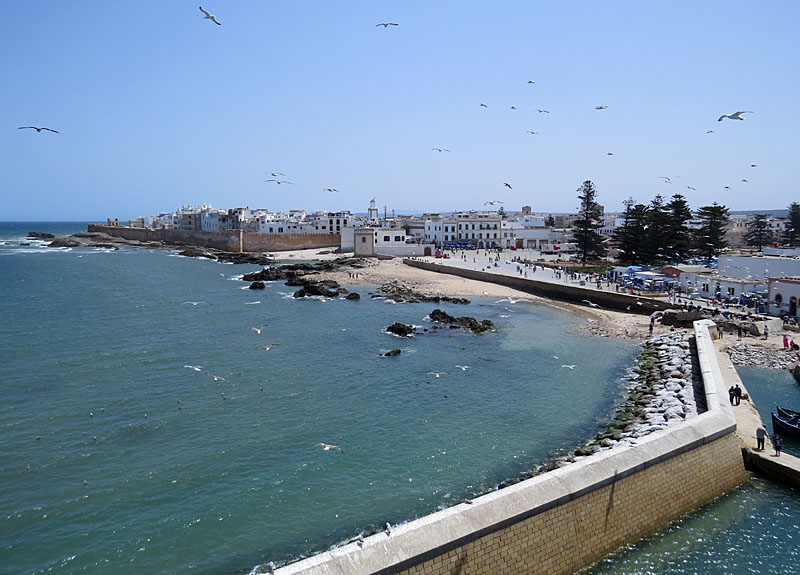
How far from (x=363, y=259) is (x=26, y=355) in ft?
126

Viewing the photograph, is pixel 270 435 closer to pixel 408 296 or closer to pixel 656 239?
pixel 408 296

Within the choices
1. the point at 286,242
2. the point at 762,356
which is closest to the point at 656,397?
the point at 762,356

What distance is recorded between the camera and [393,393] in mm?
16641

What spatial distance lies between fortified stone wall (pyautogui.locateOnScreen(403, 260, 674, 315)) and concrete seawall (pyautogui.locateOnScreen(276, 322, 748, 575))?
18.0m

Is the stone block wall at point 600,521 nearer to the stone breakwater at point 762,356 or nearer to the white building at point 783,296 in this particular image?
the stone breakwater at point 762,356

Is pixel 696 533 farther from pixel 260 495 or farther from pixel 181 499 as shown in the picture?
pixel 181 499

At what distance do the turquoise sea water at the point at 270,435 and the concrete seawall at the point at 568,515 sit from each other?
48 centimetres

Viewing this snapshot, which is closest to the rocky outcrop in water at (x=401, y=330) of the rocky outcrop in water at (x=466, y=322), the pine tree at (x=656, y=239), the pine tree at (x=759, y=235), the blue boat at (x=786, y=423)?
the rocky outcrop in water at (x=466, y=322)

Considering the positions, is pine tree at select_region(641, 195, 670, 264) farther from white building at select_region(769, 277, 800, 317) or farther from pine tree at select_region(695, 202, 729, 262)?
white building at select_region(769, 277, 800, 317)

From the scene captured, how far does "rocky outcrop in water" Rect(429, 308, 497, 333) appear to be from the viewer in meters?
25.8

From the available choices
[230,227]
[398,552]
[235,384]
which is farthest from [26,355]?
[230,227]

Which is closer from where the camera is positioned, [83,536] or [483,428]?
[83,536]

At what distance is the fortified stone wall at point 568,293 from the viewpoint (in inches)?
1116

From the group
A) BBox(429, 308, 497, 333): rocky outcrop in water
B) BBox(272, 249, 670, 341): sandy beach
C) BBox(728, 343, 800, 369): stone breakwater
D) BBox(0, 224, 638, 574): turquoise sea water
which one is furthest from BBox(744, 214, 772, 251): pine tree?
BBox(429, 308, 497, 333): rocky outcrop in water
